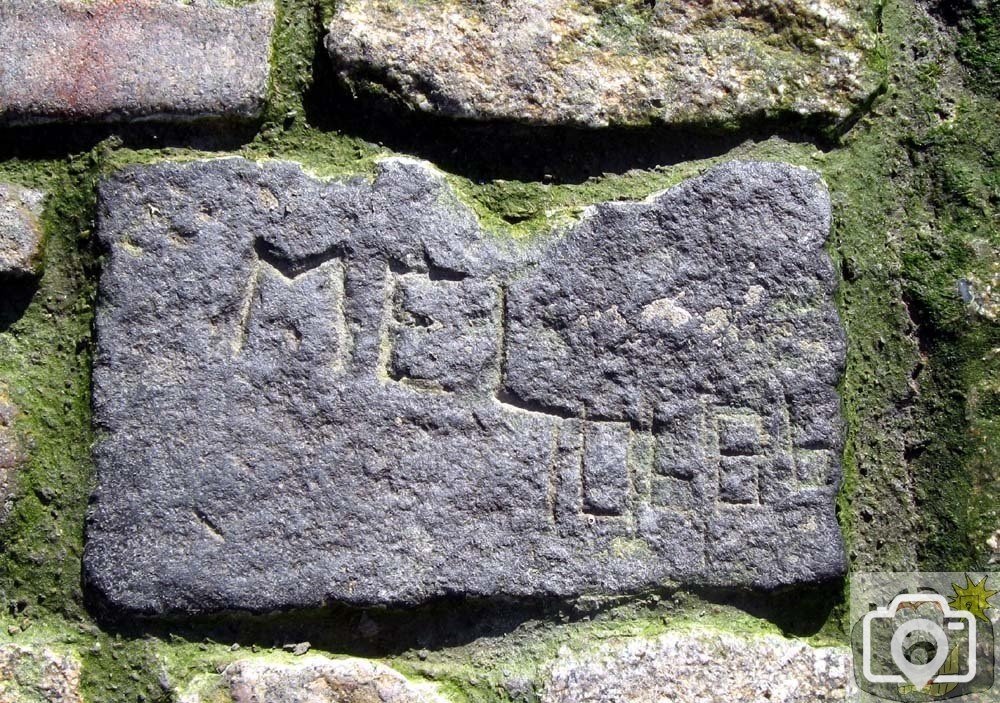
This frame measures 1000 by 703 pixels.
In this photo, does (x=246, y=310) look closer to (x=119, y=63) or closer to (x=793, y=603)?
(x=119, y=63)

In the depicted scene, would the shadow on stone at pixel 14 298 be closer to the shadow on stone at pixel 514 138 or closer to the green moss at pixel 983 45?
the shadow on stone at pixel 514 138

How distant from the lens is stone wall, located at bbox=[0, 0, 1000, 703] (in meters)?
0.93

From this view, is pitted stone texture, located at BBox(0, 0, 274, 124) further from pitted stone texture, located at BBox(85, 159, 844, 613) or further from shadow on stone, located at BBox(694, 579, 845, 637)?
shadow on stone, located at BBox(694, 579, 845, 637)

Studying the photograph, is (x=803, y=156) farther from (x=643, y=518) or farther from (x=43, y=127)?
(x=43, y=127)

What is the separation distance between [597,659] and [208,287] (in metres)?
0.52

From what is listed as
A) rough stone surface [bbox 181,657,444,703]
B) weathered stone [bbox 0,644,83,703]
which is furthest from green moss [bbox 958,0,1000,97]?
weathered stone [bbox 0,644,83,703]

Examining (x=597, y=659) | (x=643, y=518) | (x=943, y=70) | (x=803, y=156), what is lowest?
(x=597, y=659)

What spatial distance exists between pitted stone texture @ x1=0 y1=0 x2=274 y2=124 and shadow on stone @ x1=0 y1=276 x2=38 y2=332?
0.16m

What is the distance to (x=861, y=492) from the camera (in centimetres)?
101

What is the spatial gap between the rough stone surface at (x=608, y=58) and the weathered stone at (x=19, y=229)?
33cm

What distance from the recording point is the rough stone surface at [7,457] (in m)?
0.94

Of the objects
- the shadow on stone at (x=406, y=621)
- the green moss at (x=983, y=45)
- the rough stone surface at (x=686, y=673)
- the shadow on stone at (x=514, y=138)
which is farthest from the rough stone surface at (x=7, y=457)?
the green moss at (x=983, y=45)

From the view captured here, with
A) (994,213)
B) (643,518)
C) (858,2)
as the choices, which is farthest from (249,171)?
(994,213)

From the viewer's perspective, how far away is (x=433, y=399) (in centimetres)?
94
